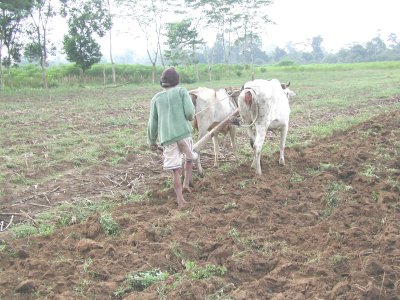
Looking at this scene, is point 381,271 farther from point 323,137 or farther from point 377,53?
point 377,53

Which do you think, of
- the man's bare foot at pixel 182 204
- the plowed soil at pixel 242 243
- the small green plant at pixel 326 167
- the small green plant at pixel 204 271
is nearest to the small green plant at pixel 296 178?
the plowed soil at pixel 242 243

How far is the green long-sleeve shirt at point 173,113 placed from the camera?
239 inches

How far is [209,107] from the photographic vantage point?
775cm

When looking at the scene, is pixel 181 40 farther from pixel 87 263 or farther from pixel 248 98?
pixel 87 263

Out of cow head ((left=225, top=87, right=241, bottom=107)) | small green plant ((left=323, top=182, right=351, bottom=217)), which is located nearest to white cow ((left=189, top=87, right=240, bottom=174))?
cow head ((left=225, top=87, right=241, bottom=107))

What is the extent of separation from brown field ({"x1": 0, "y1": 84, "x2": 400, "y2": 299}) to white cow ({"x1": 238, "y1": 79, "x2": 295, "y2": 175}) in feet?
2.31

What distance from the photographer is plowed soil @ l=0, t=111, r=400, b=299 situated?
3.88 metres

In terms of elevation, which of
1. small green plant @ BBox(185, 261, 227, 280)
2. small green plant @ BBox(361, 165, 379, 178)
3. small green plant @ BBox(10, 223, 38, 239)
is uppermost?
small green plant @ BBox(361, 165, 379, 178)

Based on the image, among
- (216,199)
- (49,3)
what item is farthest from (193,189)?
(49,3)

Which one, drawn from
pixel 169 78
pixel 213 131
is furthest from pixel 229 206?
pixel 169 78

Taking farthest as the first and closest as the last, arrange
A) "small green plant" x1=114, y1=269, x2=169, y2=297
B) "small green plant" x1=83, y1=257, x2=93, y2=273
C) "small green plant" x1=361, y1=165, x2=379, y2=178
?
"small green plant" x1=361, y1=165, x2=379, y2=178, "small green plant" x1=83, y1=257, x2=93, y2=273, "small green plant" x1=114, y1=269, x2=169, y2=297

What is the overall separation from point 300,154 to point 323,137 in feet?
7.25

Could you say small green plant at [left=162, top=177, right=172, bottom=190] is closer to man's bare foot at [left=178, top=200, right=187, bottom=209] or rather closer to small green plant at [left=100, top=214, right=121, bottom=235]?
man's bare foot at [left=178, top=200, right=187, bottom=209]

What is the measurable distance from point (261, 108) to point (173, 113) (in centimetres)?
185
